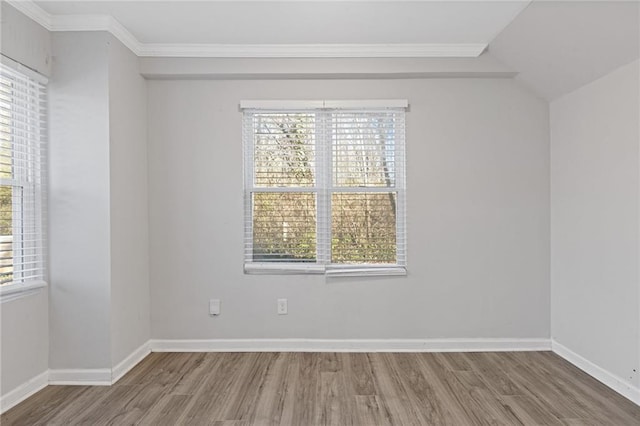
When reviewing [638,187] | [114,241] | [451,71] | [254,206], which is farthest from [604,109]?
[114,241]

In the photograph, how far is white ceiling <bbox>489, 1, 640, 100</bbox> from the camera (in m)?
2.46

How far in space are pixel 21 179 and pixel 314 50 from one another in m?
2.27

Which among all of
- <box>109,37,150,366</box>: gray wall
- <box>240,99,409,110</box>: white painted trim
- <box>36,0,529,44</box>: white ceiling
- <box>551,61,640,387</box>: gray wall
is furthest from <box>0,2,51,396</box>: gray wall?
<box>551,61,640,387</box>: gray wall

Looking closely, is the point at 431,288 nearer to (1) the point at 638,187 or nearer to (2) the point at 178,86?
(1) the point at 638,187

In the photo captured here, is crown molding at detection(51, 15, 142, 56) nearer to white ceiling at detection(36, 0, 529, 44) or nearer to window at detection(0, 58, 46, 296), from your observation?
white ceiling at detection(36, 0, 529, 44)

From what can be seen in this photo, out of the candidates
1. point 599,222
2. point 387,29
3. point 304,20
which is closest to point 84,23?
point 304,20

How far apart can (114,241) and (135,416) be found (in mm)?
1166

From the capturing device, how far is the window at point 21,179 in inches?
104

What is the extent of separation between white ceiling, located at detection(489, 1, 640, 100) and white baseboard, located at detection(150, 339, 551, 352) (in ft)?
6.80

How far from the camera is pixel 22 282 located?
2721 mm

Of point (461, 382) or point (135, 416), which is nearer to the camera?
point (135, 416)

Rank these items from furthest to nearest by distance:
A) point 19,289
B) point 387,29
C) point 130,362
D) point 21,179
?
point 130,362
point 387,29
point 21,179
point 19,289

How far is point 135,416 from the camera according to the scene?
2.46m

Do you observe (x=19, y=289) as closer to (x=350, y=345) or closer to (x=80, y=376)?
(x=80, y=376)
